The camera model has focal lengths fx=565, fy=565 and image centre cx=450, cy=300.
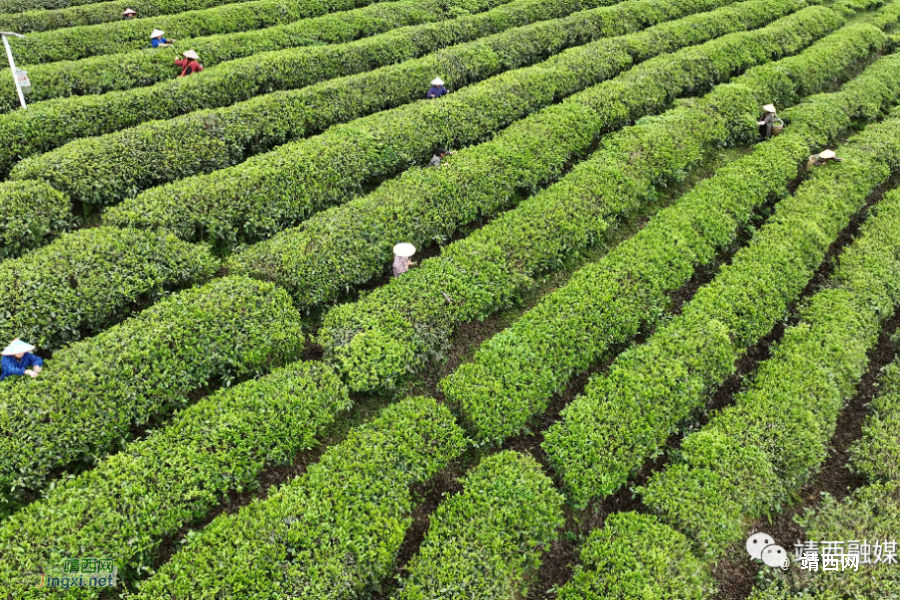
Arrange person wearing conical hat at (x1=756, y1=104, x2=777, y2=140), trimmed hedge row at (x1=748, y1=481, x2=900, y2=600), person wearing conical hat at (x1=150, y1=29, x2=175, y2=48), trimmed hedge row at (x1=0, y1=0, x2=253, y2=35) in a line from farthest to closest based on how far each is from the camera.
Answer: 1. trimmed hedge row at (x1=0, y1=0, x2=253, y2=35)
2. person wearing conical hat at (x1=150, y1=29, x2=175, y2=48)
3. person wearing conical hat at (x1=756, y1=104, x2=777, y2=140)
4. trimmed hedge row at (x1=748, y1=481, x2=900, y2=600)

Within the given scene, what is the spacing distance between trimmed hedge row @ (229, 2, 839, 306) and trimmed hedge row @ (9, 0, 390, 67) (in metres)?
9.50

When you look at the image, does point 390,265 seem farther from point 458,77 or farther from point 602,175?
point 458,77

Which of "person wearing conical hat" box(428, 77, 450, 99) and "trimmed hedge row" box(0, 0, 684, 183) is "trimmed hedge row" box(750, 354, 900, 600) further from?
"trimmed hedge row" box(0, 0, 684, 183)

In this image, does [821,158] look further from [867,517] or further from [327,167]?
[327,167]

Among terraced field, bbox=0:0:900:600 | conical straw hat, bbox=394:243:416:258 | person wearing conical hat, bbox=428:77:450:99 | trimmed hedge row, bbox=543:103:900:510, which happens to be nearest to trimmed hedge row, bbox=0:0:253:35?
terraced field, bbox=0:0:900:600

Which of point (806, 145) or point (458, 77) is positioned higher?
point (458, 77)

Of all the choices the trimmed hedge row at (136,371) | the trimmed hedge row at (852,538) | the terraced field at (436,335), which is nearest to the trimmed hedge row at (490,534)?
the terraced field at (436,335)

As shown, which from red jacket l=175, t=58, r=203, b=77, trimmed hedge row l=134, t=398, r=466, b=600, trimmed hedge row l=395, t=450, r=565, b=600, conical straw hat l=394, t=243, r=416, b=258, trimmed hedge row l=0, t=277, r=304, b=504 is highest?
red jacket l=175, t=58, r=203, b=77

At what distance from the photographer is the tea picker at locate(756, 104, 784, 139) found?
1391 centimetres

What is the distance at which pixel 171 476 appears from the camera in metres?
6.41

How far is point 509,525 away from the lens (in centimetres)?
645

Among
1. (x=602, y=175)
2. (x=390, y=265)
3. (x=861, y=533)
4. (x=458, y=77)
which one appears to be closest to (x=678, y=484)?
(x=861, y=533)

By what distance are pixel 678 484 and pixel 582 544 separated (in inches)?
55.8

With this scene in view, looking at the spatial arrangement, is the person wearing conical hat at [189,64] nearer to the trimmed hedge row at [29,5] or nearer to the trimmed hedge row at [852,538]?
the trimmed hedge row at [29,5]
